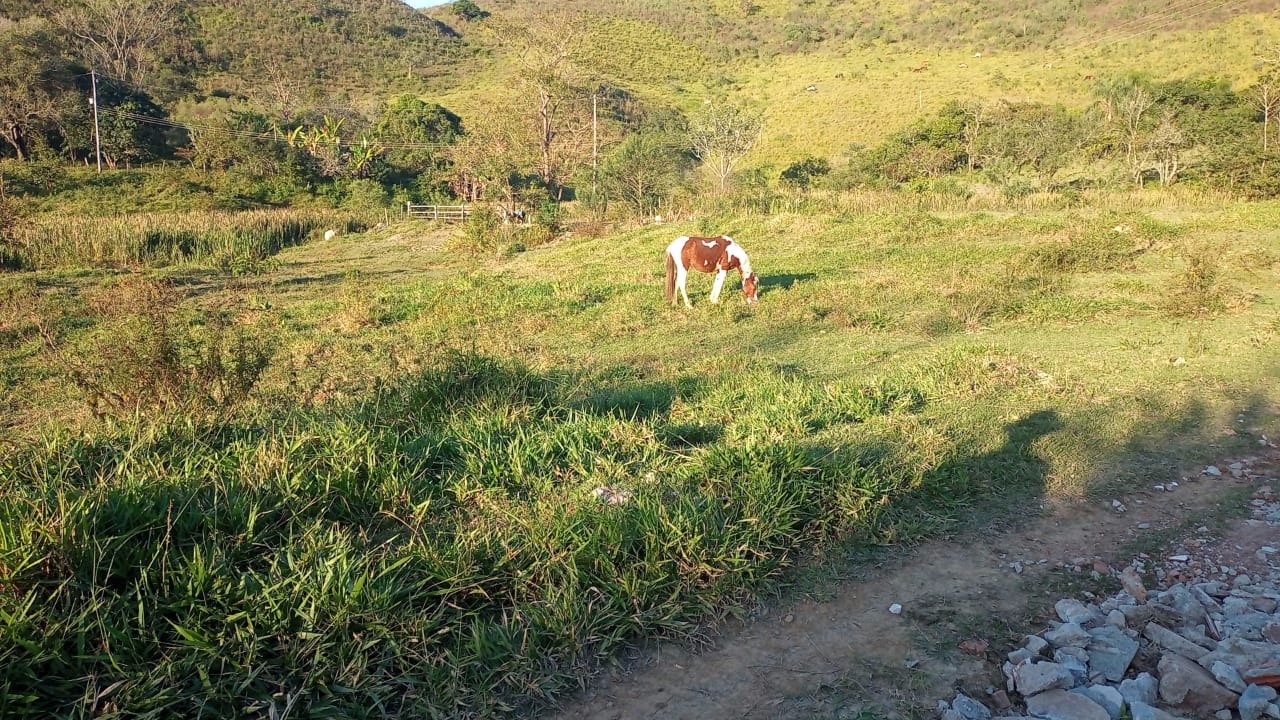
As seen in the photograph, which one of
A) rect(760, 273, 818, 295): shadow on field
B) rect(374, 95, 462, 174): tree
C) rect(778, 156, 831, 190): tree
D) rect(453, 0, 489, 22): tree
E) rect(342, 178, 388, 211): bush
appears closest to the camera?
rect(760, 273, 818, 295): shadow on field

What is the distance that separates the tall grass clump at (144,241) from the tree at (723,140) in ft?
50.9

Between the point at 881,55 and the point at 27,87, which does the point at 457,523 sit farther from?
the point at 881,55

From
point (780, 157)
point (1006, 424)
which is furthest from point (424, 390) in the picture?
point (780, 157)

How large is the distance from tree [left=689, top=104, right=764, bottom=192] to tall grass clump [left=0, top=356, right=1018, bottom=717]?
1044 inches

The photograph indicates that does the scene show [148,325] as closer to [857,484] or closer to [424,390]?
[424,390]

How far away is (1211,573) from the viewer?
3734mm

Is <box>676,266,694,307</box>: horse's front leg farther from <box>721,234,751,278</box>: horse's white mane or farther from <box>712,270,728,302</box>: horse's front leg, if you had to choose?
<box>721,234,751,278</box>: horse's white mane

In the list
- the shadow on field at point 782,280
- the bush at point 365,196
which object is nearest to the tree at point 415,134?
the bush at point 365,196

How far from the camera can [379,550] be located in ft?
11.7

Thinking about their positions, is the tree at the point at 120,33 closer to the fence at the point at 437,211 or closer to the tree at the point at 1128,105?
the fence at the point at 437,211

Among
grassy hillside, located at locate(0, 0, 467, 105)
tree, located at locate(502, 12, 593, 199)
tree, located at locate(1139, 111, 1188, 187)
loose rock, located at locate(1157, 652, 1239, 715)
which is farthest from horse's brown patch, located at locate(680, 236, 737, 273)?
grassy hillside, located at locate(0, 0, 467, 105)

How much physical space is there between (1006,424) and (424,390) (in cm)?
411

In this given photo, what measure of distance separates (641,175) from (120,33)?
142ft

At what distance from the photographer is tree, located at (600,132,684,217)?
26.7 metres
